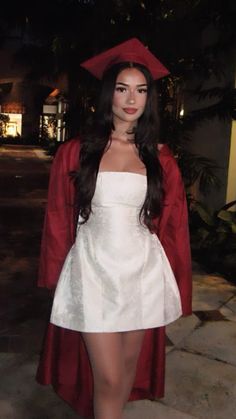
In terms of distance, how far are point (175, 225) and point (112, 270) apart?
0.41m

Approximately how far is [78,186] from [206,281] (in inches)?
128

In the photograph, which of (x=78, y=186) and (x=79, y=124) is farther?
(x=79, y=124)

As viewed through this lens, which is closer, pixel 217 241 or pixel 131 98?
pixel 131 98

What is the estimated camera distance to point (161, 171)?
6.91 ft

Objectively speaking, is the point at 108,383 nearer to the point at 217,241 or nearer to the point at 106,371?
the point at 106,371

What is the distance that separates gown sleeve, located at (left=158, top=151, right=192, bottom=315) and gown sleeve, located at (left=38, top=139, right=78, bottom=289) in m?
0.41

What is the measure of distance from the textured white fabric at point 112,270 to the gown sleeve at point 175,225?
17 cm

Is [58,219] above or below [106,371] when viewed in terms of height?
above

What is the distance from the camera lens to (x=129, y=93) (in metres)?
2.07

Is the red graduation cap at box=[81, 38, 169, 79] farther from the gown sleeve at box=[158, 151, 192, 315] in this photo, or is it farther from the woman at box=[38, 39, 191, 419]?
the gown sleeve at box=[158, 151, 192, 315]

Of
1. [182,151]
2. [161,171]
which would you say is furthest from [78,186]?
[182,151]

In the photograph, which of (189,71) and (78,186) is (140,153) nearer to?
(78,186)

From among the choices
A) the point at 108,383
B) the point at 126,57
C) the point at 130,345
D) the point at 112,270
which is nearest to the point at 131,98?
the point at 126,57

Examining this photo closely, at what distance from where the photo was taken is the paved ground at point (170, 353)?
2600mm
